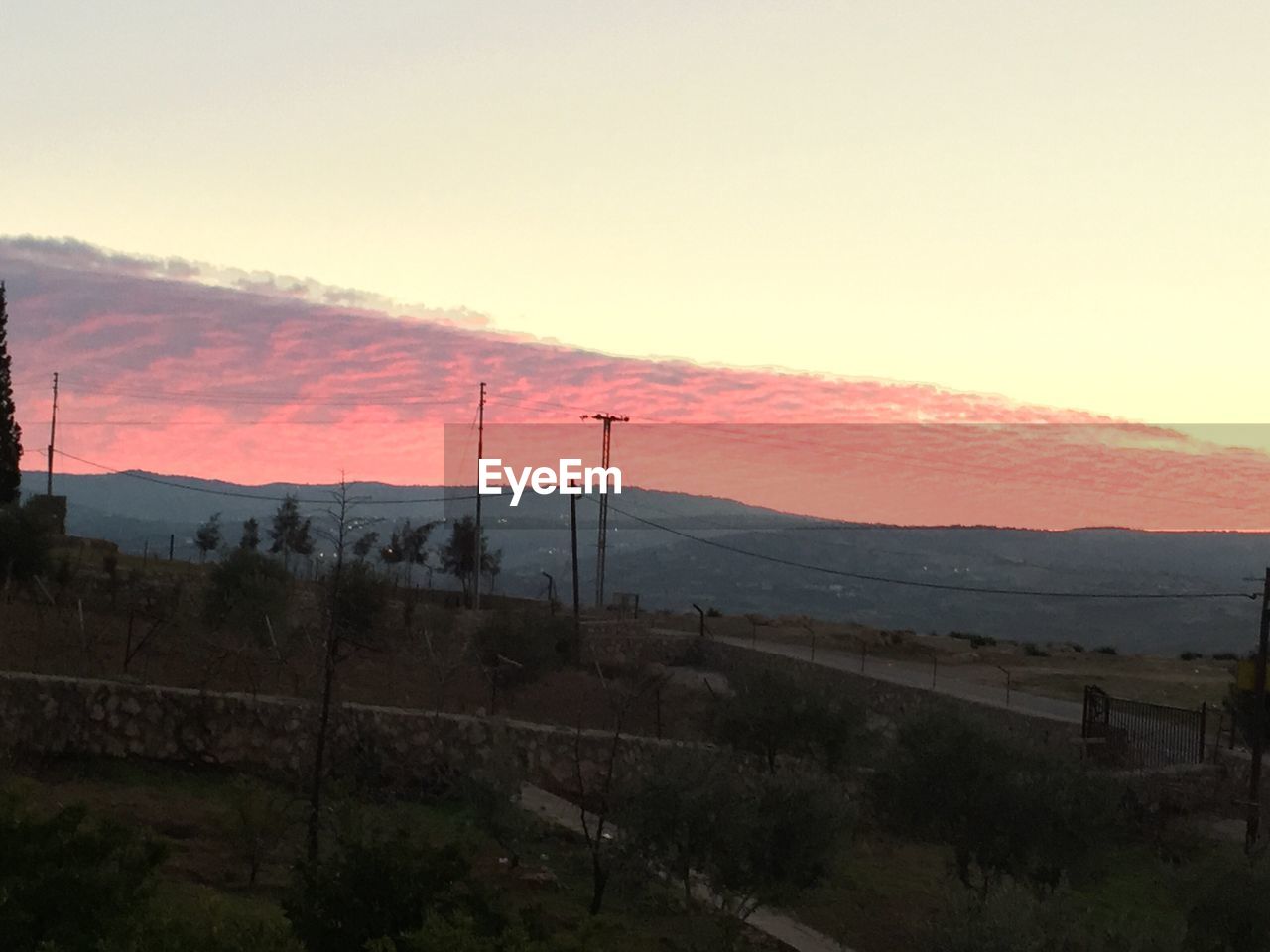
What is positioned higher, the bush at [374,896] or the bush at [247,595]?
the bush at [374,896]

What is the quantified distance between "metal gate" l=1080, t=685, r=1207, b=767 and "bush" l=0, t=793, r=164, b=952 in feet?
81.7

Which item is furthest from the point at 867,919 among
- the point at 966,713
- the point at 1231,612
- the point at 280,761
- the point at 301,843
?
the point at 1231,612

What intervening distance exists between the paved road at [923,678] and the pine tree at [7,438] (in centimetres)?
2747

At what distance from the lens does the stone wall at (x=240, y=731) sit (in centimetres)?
1844

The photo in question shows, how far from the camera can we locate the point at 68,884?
9211 millimetres

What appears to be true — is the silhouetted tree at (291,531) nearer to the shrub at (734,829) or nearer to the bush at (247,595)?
the bush at (247,595)

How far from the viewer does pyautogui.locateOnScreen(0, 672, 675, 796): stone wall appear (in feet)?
60.5

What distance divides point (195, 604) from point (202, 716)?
1821cm

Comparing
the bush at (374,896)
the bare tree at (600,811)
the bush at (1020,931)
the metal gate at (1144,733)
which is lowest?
the metal gate at (1144,733)

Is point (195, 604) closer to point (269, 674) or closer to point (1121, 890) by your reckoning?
point (269, 674)

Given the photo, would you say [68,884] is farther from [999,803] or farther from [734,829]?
[999,803]

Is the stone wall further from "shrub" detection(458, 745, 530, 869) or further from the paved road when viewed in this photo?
the paved road

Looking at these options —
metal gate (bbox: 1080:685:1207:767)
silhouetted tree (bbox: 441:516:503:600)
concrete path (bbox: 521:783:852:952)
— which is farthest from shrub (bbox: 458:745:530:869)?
silhouetted tree (bbox: 441:516:503:600)

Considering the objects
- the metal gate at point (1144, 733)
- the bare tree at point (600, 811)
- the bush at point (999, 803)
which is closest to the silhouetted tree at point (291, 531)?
the metal gate at point (1144, 733)
